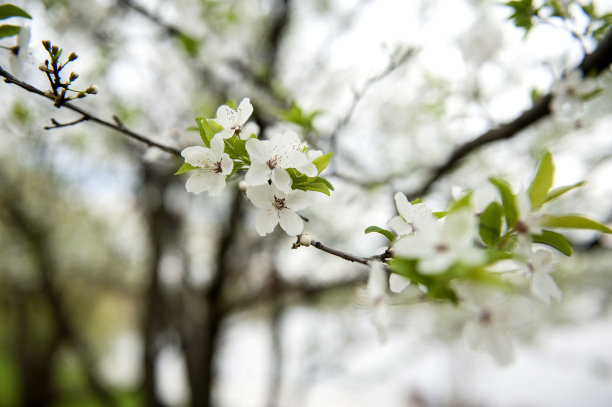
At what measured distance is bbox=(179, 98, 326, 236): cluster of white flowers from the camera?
1.73ft

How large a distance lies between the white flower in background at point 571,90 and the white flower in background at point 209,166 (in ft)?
2.89

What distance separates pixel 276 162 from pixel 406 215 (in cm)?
22

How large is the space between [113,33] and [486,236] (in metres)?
2.22

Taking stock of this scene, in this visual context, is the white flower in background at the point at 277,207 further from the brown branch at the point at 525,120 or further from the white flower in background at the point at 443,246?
the brown branch at the point at 525,120

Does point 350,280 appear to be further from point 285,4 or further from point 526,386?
point 526,386

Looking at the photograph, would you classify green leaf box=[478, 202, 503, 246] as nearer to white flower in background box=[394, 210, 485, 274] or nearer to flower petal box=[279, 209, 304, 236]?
white flower in background box=[394, 210, 485, 274]

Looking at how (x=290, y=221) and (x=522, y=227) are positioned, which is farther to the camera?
(x=290, y=221)

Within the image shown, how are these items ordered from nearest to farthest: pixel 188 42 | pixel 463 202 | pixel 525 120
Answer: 1. pixel 463 202
2. pixel 525 120
3. pixel 188 42

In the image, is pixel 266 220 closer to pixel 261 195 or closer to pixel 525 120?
pixel 261 195

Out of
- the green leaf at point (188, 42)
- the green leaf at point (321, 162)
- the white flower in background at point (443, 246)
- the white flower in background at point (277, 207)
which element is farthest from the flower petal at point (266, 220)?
the green leaf at point (188, 42)

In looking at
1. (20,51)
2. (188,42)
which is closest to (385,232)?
(20,51)

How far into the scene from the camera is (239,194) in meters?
2.63

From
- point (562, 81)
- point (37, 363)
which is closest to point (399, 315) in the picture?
point (562, 81)

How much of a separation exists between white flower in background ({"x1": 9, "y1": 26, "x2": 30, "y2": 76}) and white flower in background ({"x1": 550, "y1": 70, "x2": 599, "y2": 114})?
116 centimetres
